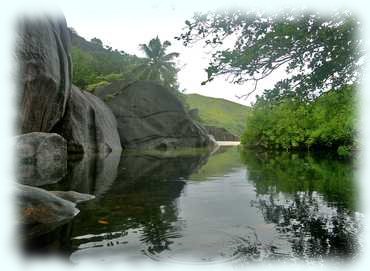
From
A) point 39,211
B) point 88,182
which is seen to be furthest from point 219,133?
point 39,211

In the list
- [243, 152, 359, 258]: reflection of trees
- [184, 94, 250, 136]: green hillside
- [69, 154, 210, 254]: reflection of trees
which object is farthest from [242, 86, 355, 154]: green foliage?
[184, 94, 250, 136]: green hillside

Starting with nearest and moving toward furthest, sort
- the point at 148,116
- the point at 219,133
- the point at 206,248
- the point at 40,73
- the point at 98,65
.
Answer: the point at 206,248
the point at 40,73
the point at 148,116
the point at 98,65
the point at 219,133

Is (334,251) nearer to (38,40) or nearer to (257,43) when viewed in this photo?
(257,43)

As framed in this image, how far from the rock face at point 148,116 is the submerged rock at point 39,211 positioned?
111ft

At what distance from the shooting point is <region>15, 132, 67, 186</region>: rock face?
533 inches

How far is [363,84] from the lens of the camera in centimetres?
798

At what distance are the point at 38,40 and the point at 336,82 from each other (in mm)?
14729

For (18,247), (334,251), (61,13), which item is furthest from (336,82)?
(61,13)

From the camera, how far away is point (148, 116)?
43938mm

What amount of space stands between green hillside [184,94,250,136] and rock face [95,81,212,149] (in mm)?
86776

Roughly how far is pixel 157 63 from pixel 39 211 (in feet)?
179

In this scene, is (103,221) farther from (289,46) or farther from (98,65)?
(98,65)

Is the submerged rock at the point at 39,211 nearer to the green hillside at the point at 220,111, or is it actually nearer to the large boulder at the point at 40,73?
the large boulder at the point at 40,73

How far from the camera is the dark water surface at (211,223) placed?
4930 mm
